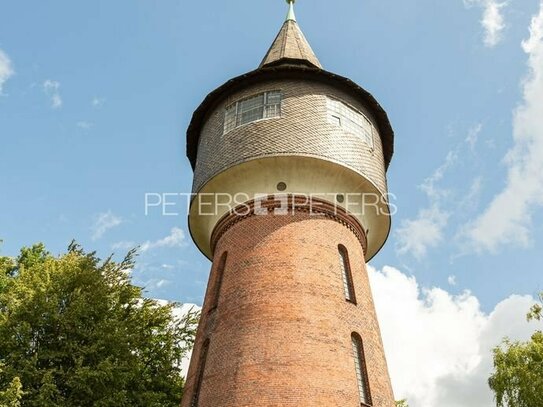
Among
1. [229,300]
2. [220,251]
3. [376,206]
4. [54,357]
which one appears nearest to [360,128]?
[376,206]

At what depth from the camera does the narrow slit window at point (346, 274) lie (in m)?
12.1

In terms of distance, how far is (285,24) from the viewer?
1958 cm

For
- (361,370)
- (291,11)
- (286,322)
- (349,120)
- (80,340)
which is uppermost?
(291,11)

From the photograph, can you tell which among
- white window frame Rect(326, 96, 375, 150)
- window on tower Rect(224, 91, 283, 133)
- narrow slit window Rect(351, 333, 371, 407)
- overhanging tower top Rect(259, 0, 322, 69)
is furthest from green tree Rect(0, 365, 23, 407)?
overhanging tower top Rect(259, 0, 322, 69)

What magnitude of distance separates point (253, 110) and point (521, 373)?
11.7 meters

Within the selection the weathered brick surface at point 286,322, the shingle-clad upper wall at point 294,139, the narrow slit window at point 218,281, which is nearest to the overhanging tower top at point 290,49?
the shingle-clad upper wall at point 294,139

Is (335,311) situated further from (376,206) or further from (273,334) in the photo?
A: (376,206)

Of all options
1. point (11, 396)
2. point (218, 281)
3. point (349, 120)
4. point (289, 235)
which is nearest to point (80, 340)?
point (11, 396)

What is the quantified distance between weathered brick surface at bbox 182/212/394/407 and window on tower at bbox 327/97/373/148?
2.60 metres

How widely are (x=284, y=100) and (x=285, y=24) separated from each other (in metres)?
6.92

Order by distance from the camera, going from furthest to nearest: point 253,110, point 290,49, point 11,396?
point 290,49 < point 253,110 < point 11,396

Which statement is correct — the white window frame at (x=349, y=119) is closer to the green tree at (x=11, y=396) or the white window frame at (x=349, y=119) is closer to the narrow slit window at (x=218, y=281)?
the narrow slit window at (x=218, y=281)

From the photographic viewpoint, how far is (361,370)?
36.3 feet

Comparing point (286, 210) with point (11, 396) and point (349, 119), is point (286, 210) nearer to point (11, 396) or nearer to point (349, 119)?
point (349, 119)
